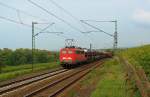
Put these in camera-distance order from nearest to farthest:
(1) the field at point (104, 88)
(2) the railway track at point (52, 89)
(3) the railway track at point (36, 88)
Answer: (1) the field at point (104, 88)
(2) the railway track at point (52, 89)
(3) the railway track at point (36, 88)

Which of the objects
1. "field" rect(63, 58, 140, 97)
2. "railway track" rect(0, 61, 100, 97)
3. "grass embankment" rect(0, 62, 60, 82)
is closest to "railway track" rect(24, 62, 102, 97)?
"railway track" rect(0, 61, 100, 97)

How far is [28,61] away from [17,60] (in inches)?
135

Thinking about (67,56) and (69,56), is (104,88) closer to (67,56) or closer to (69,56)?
(69,56)

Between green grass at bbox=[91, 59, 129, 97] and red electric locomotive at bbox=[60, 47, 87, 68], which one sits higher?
red electric locomotive at bbox=[60, 47, 87, 68]

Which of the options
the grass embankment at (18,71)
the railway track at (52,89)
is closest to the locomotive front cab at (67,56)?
the grass embankment at (18,71)

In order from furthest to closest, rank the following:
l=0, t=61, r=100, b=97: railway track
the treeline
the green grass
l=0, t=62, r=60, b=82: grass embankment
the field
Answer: the treeline → l=0, t=62, r=60, b=82: grass embankment → l=0, t=61, r=100, b=97: railway track → the green grass → the field

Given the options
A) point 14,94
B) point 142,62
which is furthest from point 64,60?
point 142,62

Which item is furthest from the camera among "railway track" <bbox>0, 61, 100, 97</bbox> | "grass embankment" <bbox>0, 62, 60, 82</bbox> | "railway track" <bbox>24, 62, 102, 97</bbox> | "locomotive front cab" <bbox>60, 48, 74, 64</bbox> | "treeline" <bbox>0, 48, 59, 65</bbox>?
"treeline" <bbox>0, 48, 59, 65</bbox>

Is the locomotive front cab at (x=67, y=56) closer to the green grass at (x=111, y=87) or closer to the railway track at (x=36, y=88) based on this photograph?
the railway track at (x=36, y=88)

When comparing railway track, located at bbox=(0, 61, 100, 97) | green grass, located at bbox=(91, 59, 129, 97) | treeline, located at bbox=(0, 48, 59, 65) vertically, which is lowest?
railway track, located at bbox=(0, 61, 100, 97)

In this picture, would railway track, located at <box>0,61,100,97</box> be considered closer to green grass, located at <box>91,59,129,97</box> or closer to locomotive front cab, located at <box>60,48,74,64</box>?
green grass, located at <box>91,59,129,97</box>

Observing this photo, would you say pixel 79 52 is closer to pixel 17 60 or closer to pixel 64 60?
pixel 64 60

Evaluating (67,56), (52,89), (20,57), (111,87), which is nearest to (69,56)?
(67,56)

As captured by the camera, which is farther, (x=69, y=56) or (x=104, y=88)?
(x=69, y=56)
